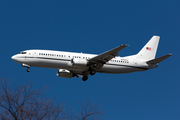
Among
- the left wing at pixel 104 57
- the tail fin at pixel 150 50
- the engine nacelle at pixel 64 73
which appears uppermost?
the tail fin at pixel 150 50

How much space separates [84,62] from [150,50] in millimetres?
14929

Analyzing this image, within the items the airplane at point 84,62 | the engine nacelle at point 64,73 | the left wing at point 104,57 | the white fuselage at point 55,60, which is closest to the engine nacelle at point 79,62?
the airplane at point 84,62

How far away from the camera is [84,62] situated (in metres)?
43.4

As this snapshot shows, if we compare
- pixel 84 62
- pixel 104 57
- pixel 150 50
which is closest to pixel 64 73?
pixel 84 62

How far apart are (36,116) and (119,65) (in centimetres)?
2957

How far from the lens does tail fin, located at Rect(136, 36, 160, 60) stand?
50525 mm

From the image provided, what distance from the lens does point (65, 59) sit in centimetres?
4306

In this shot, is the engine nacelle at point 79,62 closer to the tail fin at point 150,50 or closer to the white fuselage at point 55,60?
the white fuselage at point 55,60

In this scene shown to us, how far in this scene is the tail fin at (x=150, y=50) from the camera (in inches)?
1989

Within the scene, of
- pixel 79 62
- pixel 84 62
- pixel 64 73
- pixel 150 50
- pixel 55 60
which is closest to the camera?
pixel 55 60

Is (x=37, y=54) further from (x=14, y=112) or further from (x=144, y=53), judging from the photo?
(x=14, y=112)

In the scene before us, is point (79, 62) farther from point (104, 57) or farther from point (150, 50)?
point (150, 50)

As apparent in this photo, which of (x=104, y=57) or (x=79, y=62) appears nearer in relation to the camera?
(x=79, y=62)

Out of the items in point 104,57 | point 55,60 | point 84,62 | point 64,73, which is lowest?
point 64,73
